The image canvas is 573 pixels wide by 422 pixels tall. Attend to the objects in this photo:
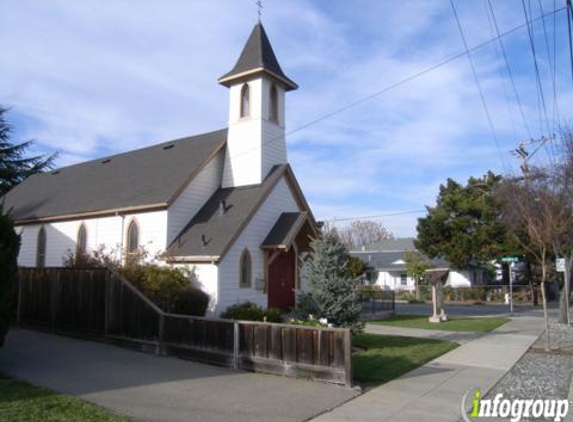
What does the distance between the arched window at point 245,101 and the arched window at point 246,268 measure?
672 cm

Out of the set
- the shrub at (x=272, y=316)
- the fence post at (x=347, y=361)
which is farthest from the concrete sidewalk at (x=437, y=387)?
the shrub at (x=272, y=316)

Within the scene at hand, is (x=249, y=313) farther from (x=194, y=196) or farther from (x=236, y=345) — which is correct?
(x=194, y=196)

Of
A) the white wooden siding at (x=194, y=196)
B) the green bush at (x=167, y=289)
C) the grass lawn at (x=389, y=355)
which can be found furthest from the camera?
the white wooden siding at (x=194, y=196)

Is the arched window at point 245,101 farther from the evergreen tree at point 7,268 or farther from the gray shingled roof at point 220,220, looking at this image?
the evergreen tree at point 7,268

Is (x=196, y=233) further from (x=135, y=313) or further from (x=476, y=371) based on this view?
(x=476, y=371)

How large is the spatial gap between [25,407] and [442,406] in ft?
22.4

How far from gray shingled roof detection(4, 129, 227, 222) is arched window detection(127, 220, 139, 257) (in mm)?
877

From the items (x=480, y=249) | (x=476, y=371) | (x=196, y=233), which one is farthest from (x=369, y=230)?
(x=476, y=371)

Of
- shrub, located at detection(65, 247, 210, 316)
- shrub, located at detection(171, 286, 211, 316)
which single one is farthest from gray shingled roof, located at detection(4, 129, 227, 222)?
shrub, located at detection(171, 286, 211, 316)

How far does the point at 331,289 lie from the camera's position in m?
13.5

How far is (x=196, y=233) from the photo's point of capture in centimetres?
1947

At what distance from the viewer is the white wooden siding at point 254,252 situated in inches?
711

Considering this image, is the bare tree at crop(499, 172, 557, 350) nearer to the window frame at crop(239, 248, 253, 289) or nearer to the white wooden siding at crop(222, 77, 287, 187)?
the window frame at crop(239, 248, 253, 289)

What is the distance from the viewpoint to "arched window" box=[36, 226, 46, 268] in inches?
1005
